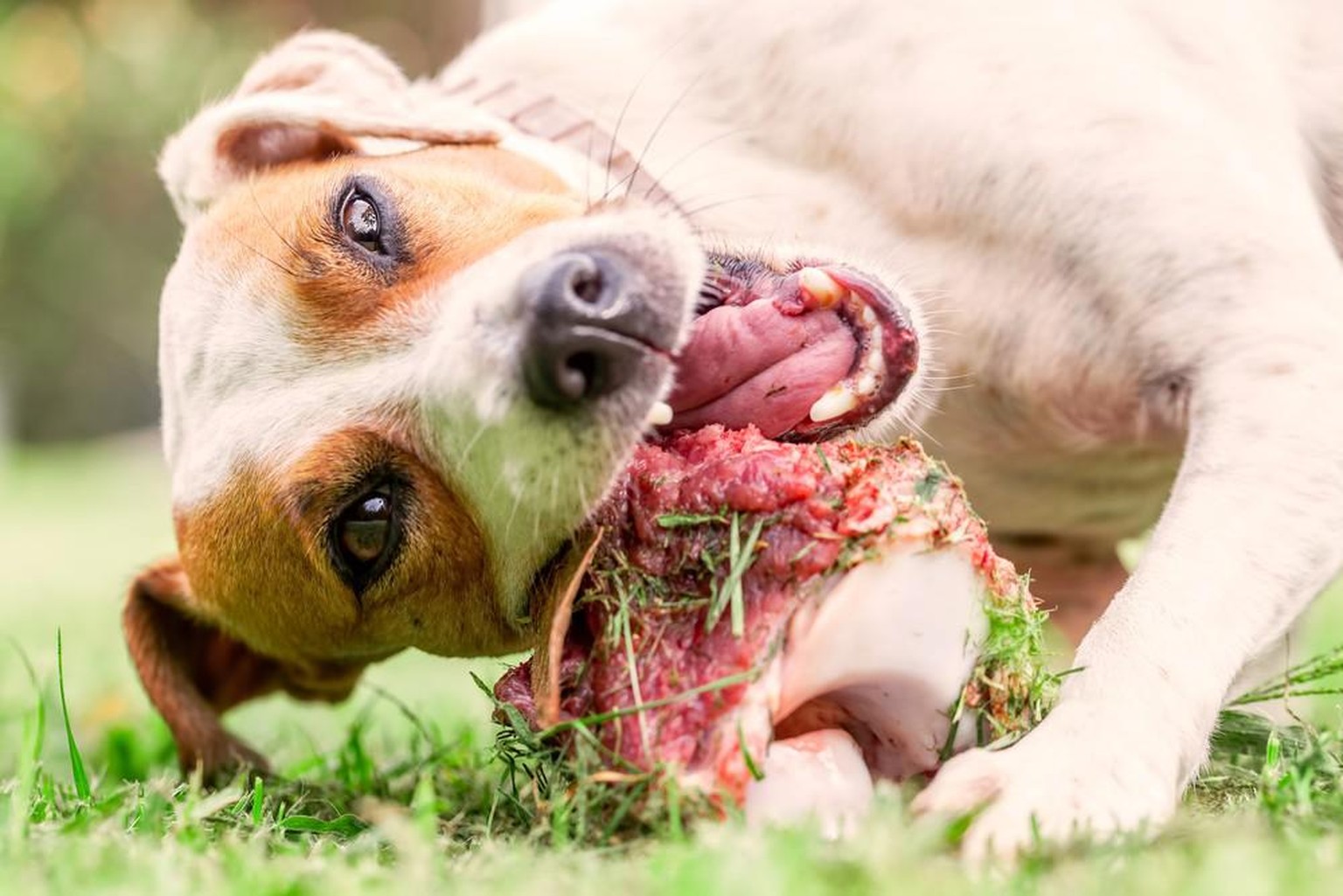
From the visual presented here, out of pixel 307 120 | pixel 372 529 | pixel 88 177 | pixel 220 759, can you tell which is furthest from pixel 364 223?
pixel 88 177

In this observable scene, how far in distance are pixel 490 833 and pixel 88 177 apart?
1670 cm

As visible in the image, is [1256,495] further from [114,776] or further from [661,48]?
[114,776]

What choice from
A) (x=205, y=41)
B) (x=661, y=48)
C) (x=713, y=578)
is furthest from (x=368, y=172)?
(x=205, y=41)

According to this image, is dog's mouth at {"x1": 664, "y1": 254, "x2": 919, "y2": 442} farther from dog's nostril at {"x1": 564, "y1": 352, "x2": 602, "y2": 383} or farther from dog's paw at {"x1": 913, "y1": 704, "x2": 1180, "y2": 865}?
dog's paw at {"x1": 913, "y1": 704, "x2": 1180, "y2": 865}

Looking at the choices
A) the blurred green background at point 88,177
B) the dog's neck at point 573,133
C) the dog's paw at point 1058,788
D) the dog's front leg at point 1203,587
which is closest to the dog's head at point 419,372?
the dog's neck at point 573,133

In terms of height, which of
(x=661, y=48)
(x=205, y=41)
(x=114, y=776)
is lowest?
(x=114, y=776)

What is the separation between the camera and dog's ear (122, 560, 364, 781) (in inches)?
107

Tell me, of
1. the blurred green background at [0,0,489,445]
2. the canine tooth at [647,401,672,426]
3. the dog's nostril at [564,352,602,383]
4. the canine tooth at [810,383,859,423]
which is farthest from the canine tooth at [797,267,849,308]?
the blurred green background at [0,0,489,445]

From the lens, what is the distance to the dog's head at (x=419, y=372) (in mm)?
2080

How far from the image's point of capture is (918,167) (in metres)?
2.65

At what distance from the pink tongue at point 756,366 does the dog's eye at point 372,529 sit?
0.44 meters

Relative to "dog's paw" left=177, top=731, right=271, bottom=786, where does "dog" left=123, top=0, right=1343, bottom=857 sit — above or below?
above

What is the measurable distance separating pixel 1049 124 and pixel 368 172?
1.11m

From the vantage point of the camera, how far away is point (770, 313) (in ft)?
7.58
